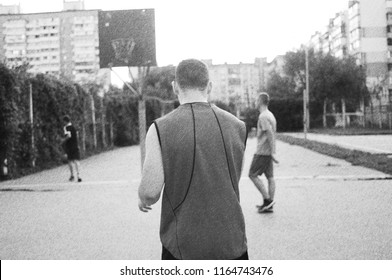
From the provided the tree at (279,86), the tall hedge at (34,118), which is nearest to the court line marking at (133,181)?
the tall hedge at (34,118)

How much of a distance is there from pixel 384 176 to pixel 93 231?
5534 mm

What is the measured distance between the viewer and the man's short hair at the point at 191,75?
7.50 ft

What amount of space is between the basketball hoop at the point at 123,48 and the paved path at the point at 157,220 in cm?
237

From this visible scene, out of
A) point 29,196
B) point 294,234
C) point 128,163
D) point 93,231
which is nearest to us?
point 294,234

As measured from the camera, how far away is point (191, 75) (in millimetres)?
2283

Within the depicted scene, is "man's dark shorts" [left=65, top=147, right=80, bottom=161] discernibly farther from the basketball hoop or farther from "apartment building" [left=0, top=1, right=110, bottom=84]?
"apartment building" [left=0, top=1, right=110, bottom=84]

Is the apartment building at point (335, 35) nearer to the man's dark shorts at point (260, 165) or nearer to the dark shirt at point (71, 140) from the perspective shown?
the man's dark shorts at point (260, 165)

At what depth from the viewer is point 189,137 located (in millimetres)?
2191

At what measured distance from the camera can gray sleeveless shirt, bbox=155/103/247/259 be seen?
2.19 m

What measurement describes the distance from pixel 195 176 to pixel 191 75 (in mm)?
443

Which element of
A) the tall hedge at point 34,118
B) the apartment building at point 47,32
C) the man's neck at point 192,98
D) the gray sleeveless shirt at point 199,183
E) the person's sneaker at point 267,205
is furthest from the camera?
the tall hedge at point 34,118

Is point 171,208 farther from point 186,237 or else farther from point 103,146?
point 103,146

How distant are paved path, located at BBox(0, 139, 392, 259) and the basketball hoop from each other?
237 centimetres

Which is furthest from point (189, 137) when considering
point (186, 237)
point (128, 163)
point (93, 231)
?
point (128, 163)
